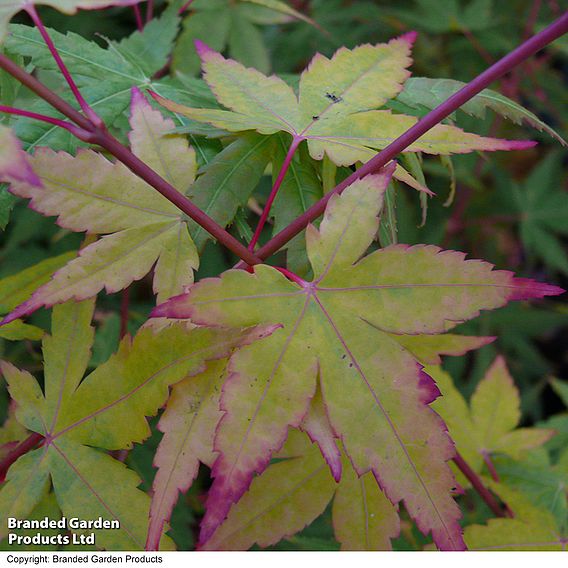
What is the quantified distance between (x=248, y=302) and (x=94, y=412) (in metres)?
0.25

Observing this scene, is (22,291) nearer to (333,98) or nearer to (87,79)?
(87,79)

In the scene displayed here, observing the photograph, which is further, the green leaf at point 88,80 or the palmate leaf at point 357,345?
the green leaf at point 88,80

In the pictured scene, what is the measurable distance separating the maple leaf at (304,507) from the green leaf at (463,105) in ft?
1.52

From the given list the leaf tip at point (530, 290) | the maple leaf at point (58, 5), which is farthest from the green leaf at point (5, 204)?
the leaf tip at point (530, 290)

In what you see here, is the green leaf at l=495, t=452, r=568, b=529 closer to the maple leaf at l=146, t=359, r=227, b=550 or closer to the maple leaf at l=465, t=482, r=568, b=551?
the maple leaf at l=465, t=482, r=568, b=551

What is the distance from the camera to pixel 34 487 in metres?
0.70

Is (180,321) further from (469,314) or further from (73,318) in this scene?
(469,314)

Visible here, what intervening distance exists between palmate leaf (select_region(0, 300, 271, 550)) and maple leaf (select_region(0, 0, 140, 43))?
0.31 metres

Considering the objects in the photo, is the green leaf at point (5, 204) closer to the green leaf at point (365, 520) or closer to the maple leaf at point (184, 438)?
the maple leaf at point (184, 438)

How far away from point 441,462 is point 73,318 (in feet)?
1.48

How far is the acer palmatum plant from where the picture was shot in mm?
592

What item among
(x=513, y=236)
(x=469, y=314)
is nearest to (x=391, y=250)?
(x=469, y=314)

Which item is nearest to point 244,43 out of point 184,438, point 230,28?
point 230,28

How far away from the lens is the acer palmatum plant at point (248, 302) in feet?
1.94
